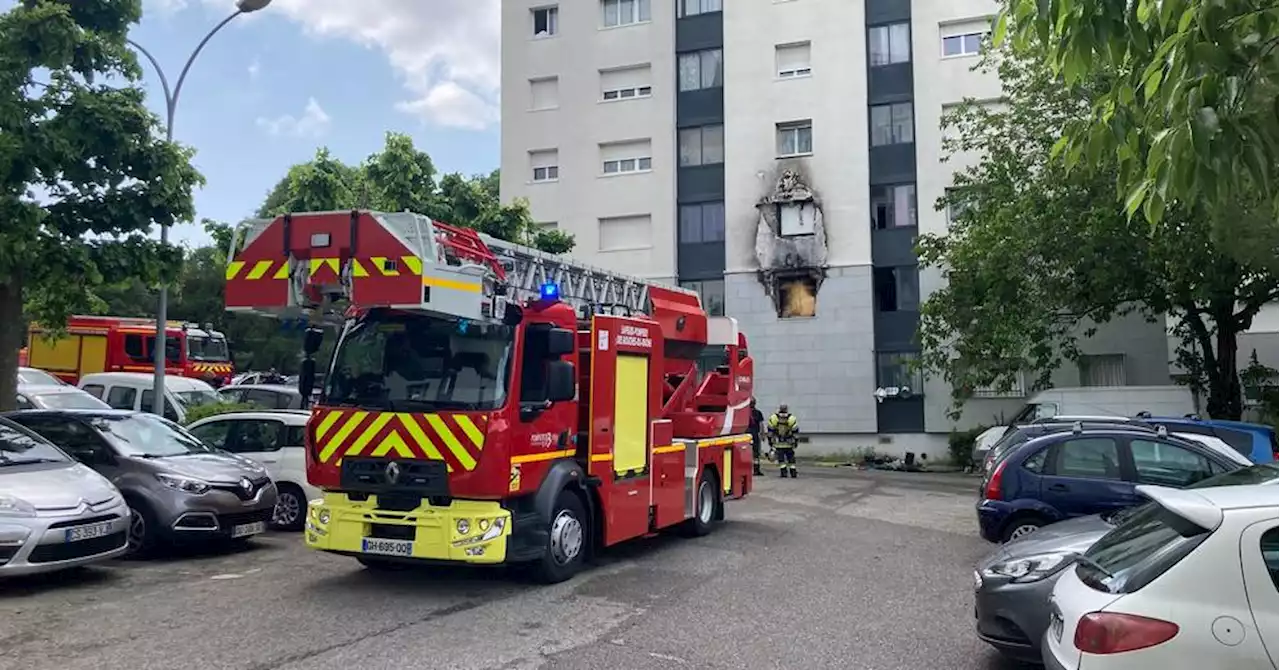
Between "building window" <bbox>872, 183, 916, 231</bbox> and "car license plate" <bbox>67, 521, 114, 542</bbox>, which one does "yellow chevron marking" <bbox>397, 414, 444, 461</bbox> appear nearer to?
"car license plate" <bbox>67, 521, 114, 542</bbox>

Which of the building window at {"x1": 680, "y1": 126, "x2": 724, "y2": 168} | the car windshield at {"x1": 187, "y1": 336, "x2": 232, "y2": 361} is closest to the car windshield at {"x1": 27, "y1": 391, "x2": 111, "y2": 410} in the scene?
the car windshield at {"x1": 187, "y1": 336, "x2": 232, "y2": 361}

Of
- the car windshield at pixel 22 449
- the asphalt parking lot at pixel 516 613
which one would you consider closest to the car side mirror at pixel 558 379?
the asphalt parking lot at pixel 516 613

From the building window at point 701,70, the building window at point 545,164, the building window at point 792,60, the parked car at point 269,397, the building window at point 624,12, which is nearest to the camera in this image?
the parked car at point 269,397

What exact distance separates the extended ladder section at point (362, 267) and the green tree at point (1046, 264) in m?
12.9

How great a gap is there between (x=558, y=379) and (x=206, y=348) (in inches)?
1016

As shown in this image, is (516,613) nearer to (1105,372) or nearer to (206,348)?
(1105,372)

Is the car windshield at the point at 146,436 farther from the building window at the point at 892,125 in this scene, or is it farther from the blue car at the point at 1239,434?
the building window at the point at 892,125

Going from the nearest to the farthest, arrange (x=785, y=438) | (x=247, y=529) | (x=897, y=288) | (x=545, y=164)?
1. (x=247, y=529)
2. (x=785, y=438)
3. (x=897, y=288)
4. (x=545, y=164)

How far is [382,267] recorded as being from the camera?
26.0 ft

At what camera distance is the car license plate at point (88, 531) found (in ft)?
27.2

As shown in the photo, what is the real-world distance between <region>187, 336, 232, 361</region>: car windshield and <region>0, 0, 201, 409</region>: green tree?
1771 centimetres

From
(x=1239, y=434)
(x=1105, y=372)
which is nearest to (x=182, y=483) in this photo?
(x=1239, y=434)

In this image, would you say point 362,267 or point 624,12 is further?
point 624,12

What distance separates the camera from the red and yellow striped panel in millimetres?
8156
